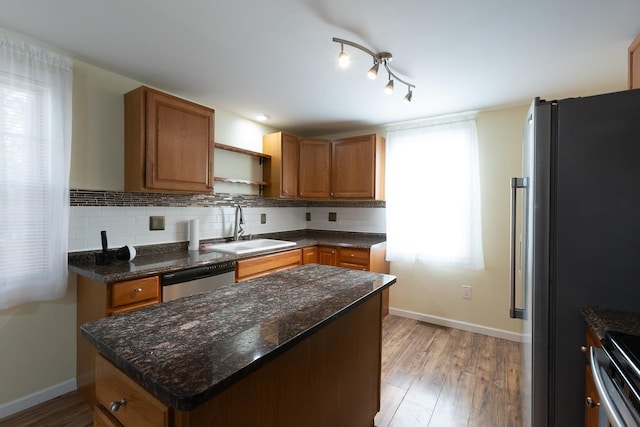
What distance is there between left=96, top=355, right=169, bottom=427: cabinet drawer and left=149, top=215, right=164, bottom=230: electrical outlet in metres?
1.77

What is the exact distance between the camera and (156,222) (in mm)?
2516

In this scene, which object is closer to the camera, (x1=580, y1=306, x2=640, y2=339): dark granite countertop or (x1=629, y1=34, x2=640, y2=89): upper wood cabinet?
(x1=580, y1=306, x2=640, y2=339): dark granite countertop

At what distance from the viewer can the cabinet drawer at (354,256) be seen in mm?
3094

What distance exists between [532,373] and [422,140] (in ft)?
8.18

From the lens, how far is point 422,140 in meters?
3.22

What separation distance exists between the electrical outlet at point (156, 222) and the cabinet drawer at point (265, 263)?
2.50 ft

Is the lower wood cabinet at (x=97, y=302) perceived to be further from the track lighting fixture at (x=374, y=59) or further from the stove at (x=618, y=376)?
the stove at (x=618, y=376)

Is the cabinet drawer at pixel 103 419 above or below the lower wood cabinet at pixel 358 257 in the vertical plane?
below

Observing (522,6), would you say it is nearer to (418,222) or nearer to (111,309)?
(418,222)

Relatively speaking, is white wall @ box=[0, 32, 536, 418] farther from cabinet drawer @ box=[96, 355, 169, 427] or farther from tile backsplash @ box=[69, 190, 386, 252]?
cabinet drawer @ box=[96, 355, 169, 427]

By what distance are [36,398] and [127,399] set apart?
1.89 meters

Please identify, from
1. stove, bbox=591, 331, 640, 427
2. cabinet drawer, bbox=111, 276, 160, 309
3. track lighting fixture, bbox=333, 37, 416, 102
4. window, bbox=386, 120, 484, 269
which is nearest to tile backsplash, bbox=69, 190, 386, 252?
window, bbox=386, 120, 484, 269

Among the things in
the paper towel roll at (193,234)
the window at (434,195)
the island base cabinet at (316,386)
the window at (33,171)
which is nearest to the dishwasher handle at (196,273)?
the paper towel roll at (193,234)

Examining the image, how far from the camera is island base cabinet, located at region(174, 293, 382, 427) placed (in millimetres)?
791
